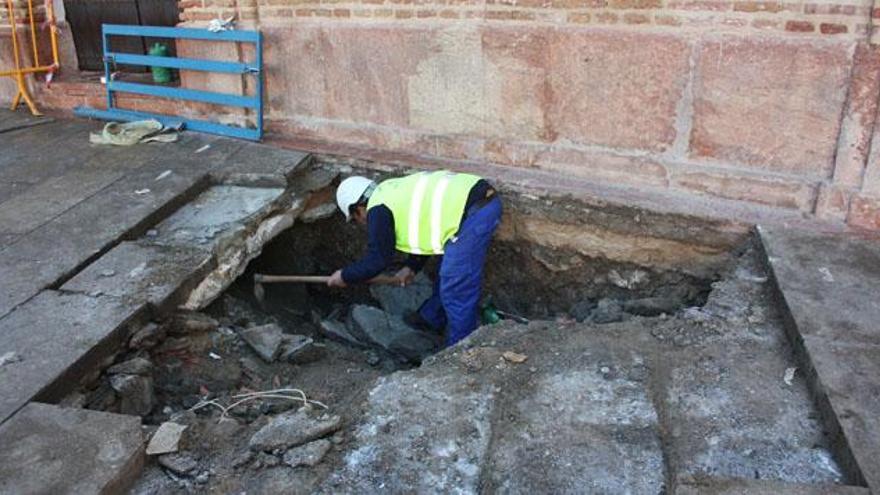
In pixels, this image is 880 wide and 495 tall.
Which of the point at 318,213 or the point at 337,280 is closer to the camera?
the point at 337,280

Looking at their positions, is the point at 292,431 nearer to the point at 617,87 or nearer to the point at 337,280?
the point at 337,280

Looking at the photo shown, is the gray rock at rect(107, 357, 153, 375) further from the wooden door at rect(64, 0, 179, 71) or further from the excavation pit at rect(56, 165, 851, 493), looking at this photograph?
the wooden door at rect(64, 0, 179, 71)

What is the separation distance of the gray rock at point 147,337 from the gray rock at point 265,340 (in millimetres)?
503

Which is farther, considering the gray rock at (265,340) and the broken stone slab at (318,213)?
the broken stone slab at (318,213)

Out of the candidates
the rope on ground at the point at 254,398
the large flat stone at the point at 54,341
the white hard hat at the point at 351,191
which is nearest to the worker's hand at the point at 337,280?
the white hard hat at the point at 351,191

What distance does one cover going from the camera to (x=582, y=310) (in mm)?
5086

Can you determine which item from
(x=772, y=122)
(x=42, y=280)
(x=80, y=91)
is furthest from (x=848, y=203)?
(x=80, y=91)

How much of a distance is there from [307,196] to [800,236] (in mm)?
3344

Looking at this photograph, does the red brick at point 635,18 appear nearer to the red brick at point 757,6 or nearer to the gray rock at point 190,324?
the red brick at point 757,6

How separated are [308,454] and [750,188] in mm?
3175

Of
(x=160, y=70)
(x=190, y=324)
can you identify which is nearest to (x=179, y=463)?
(x=190, y=324)

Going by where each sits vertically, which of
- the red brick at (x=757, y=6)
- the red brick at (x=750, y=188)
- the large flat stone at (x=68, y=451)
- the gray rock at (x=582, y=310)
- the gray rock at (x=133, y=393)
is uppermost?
the red brick at (x=757, y=6)

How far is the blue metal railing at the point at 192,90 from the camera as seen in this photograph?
6.00 m

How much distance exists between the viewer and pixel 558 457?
286 centimetres
